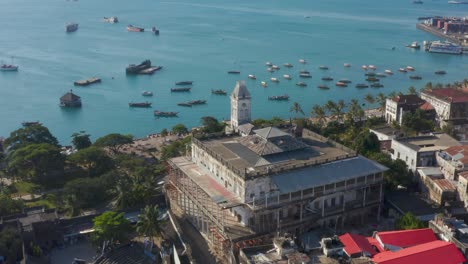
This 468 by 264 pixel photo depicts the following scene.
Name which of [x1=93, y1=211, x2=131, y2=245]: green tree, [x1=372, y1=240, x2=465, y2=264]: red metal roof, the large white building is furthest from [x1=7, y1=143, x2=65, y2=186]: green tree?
[x1=372, y1=240, x2=465, y2=264]: red metal roof

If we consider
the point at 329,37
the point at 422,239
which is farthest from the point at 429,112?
the point at 329,37

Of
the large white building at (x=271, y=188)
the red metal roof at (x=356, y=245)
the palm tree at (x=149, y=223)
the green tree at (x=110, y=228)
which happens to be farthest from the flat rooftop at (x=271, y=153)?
the green tree at (x=110, y=228)

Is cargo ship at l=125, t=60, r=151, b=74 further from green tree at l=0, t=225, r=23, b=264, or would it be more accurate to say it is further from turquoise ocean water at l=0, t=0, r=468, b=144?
green tree at l=0, t=225, r=23, b=264

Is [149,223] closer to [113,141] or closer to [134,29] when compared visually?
[113,141]

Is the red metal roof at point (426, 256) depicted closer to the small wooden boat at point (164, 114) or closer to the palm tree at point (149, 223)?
the palm tree at point (149, 223)

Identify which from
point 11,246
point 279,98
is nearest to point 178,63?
point 279,98
